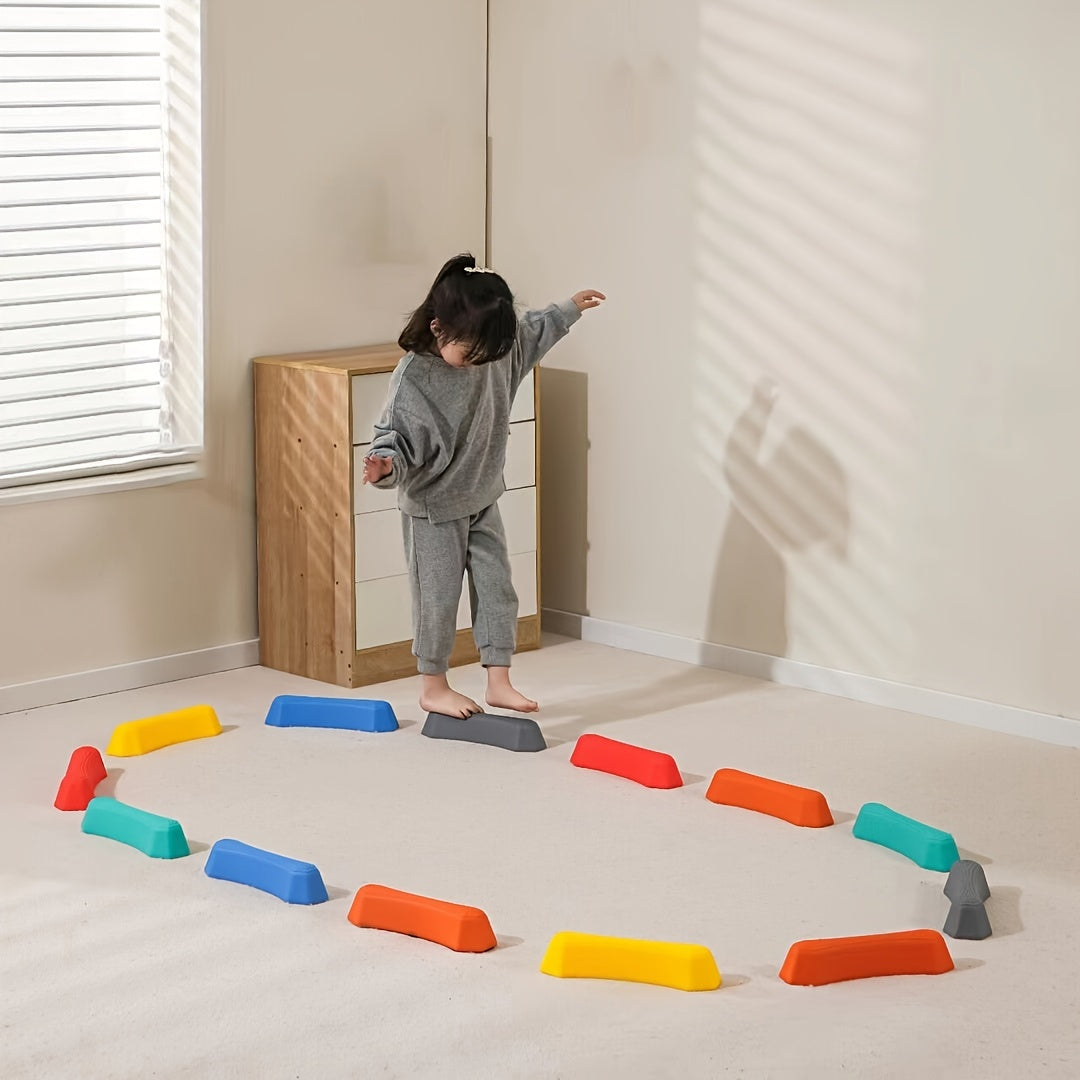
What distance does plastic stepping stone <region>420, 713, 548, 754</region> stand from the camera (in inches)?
117

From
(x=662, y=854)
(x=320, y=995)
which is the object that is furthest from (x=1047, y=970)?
(x=320, y=995)

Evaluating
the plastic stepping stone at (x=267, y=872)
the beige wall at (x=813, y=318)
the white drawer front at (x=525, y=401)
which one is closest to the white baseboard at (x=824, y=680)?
the beige wall at (x=813, y=318)

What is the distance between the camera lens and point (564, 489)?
3.91m

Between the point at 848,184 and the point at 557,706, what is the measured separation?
47.7 inches

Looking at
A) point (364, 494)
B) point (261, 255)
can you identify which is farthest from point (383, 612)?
point (261, 255)

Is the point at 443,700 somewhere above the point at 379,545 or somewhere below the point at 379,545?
below

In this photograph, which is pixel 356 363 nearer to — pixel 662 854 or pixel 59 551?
pixel 59 551

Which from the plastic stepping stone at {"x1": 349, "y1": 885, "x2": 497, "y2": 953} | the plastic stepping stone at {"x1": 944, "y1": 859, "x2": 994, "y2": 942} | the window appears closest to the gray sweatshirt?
the window

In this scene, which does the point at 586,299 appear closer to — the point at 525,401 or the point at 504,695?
the point at 525,401

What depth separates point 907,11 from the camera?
3.12 metres

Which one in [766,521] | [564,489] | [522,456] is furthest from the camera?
[564,489]

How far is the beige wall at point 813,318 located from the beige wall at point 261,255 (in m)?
0.23

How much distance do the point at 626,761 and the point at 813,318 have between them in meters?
1.08

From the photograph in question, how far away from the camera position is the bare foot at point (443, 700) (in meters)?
3.09
